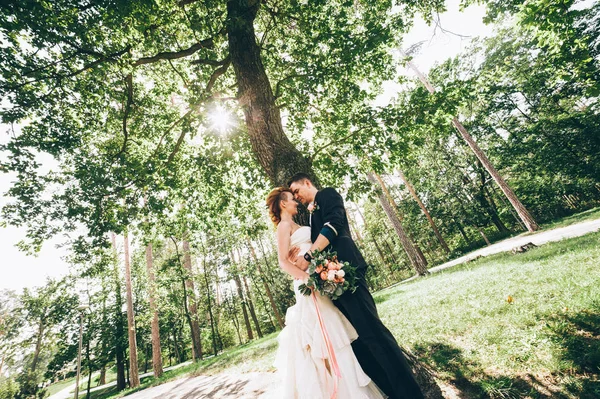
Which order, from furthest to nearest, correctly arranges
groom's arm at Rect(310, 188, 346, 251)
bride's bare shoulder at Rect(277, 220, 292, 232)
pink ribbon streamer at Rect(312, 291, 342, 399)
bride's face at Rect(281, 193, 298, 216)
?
bride's face at Rect(281, 193, 298, 216) < bride's bare shoulder at Rect(277, 220, 292, 232) < groom's arm at Rect(310, 188, 346, 251) < pink ribbon streamer at Rect(312, 291, 342, 399)

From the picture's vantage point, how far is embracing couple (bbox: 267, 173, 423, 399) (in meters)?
2.46

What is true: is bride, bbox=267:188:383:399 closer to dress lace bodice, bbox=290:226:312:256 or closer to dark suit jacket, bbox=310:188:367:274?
dress lace bodice, bbox=290:226:312:256

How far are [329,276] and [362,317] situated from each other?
0.64 m

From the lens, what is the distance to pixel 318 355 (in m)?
2.55

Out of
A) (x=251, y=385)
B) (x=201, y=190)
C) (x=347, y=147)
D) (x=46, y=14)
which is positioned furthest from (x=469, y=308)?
(x=46, y=14)

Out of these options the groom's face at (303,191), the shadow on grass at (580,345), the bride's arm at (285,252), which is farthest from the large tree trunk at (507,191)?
the bride's arm at (285,252)

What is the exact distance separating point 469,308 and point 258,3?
8.29m

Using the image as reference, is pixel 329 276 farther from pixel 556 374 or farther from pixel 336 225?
pixel 556 374

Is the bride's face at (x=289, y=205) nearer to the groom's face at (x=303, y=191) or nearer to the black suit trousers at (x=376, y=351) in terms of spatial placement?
the groom's face at (x=303, y=191)

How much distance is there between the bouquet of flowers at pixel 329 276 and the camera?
2580mm

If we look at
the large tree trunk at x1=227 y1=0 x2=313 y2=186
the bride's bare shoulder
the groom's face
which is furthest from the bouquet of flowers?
the large tree trunk at x1=227 y1=0 x2=313 y2=186

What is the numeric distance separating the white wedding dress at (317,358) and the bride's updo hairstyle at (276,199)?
4.26ft

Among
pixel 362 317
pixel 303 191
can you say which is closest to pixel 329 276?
pixel 362 317

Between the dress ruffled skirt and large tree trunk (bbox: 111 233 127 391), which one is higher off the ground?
large tree trunk (bbox: 111 233 127 391)
